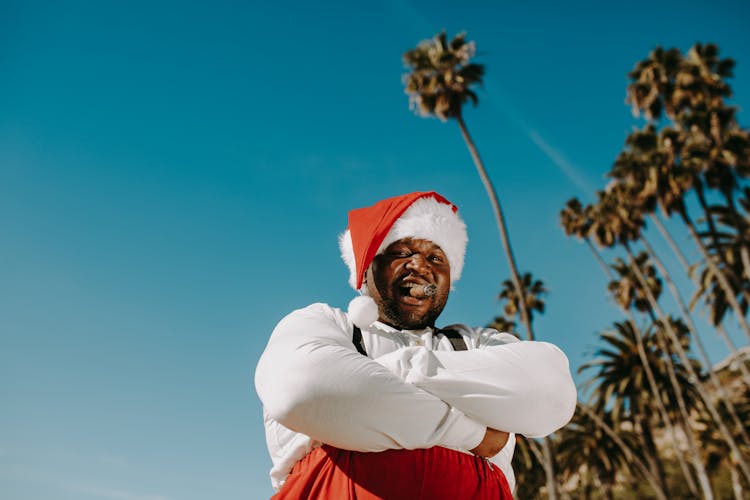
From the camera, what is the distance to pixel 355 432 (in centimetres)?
179

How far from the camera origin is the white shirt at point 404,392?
1.78m

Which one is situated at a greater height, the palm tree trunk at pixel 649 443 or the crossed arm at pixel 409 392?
the palm tree trunk at pixel 649 443

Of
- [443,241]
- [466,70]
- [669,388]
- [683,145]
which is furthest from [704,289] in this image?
[443,241]

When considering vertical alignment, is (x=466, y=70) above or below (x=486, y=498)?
above

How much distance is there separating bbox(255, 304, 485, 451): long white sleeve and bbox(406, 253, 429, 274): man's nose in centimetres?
85

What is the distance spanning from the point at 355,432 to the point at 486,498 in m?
0.62

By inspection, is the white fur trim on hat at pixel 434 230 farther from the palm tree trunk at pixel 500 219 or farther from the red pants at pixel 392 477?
the palm tree trunk at pixel 500 219

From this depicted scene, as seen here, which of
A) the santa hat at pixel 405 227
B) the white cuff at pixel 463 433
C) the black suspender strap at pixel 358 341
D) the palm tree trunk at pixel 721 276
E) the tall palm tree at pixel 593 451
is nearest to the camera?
the white cuff at pixel 463 433

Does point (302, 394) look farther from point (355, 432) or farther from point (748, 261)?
point (748, 261)

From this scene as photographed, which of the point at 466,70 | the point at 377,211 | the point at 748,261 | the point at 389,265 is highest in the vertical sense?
the point at 466,70

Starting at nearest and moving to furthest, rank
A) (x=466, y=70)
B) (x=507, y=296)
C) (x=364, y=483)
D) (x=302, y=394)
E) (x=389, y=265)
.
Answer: (x=302, y=394)
(x=364, y=483)
(x=389, y=265)
(x=466, y=70)
(x=507, y=296)

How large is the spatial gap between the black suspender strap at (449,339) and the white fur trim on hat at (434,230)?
0.48 m

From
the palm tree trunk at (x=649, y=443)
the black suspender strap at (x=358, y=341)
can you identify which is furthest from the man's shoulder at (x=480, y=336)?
the palm tree trunk at (x=649, y=443)

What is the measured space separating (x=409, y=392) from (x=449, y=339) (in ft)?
2.28
